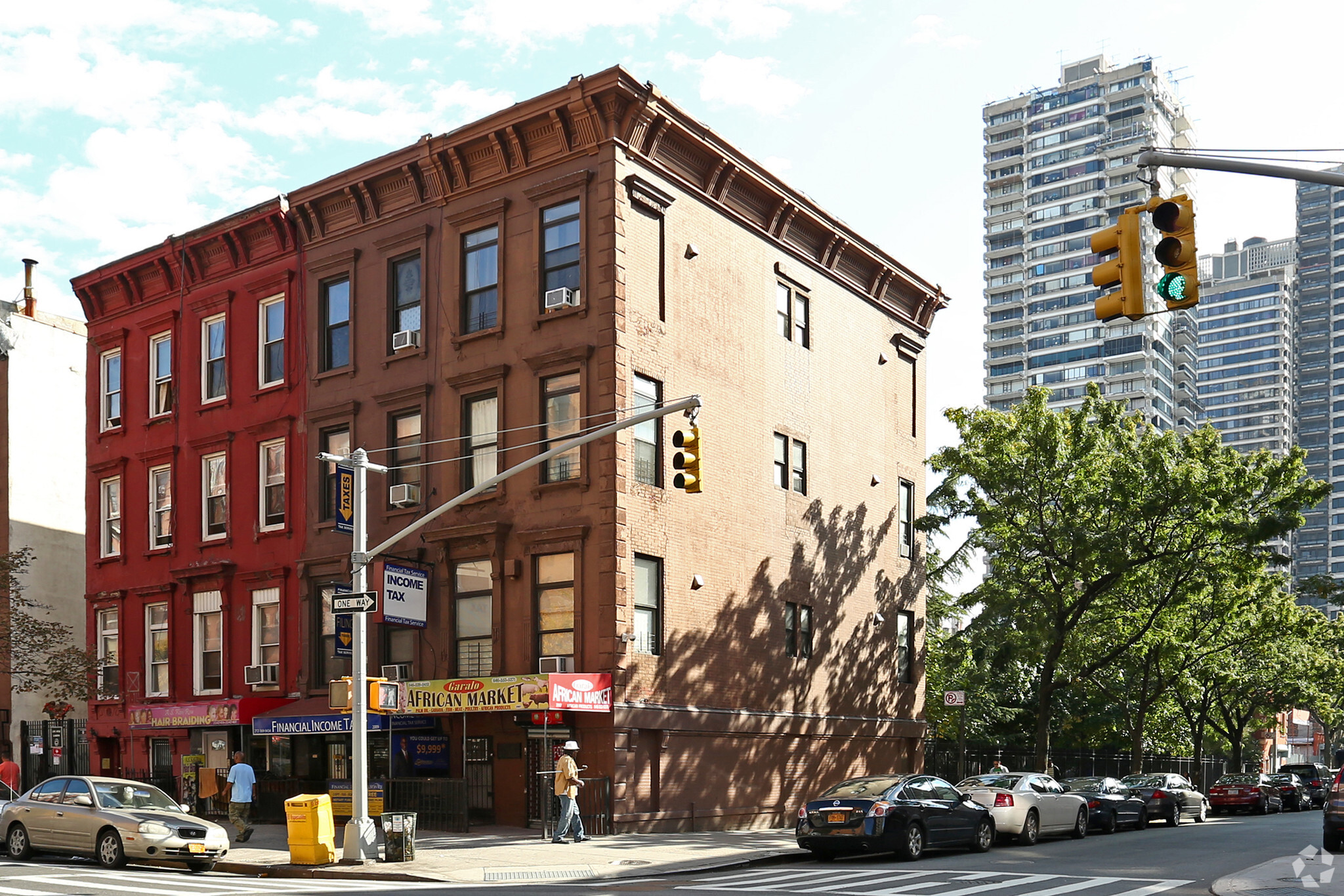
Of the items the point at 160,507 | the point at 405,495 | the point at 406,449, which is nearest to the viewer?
the point at 405,495

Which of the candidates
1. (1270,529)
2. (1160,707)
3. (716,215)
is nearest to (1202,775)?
(1160,707)

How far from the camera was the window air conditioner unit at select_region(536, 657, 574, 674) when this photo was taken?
26.4 meters

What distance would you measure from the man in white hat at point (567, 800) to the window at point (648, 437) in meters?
6.34

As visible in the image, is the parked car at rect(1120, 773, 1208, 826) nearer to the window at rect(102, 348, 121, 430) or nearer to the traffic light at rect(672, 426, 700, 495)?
the traffic light at rect(672, 426, 700, 495)

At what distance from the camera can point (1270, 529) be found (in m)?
35.4

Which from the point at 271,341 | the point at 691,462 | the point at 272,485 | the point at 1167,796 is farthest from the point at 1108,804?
the point at 271,341

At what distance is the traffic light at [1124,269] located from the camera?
11.2m

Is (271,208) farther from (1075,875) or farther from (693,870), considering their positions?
(1075,875)

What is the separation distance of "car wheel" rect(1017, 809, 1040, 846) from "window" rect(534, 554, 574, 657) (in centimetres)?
936

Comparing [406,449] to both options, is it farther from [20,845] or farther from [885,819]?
[885,819]

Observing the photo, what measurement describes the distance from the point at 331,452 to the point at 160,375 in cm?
788

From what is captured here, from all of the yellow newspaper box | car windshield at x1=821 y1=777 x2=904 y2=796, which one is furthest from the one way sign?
car windshield at x1=821 y1=777 x2=904 y2=796

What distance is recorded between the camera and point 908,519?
3891 cm

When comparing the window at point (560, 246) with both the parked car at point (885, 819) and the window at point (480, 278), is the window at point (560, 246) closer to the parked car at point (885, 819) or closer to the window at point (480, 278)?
the window at point (480, 278)
